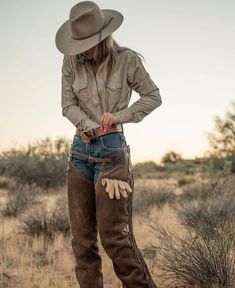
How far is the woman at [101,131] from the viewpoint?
11.3 feet

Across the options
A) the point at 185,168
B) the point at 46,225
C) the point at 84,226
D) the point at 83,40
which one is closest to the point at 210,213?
the point at 46,225

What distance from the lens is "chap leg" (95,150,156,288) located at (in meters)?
3.43

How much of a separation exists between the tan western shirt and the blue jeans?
130 mm

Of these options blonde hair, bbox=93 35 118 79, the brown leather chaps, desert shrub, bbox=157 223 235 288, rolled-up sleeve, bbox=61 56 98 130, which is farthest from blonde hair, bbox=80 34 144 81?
desert shrub, bbox=157 223 235 288

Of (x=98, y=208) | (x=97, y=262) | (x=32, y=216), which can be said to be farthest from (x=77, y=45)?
(x=32, y=216)

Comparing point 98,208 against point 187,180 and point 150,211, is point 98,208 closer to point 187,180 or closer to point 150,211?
point 150,211

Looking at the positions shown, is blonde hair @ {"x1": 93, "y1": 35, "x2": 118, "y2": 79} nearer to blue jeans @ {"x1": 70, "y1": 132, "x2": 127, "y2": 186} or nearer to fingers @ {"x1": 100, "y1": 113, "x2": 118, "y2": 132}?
fingers @ {"x1": 100, "y1": 113, "x2": 118, "y2": 132}

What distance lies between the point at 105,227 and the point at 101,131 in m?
0.67

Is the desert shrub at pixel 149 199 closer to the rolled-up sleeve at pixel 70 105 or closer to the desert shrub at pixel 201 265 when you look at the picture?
the desert shrub at pixel 201 265

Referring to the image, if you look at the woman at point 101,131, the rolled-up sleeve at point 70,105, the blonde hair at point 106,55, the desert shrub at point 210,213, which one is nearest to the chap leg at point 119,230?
the woman at point 101,131

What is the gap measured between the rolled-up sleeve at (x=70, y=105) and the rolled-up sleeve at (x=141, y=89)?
323mm

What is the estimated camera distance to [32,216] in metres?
7.80

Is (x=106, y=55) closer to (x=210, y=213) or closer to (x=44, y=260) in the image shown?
(x=44, y=260)

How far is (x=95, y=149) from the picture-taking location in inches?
139
